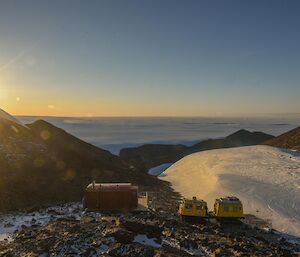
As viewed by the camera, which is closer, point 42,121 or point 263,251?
point 263,251

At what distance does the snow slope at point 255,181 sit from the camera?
30.2 m

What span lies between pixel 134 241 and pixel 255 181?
26670mm

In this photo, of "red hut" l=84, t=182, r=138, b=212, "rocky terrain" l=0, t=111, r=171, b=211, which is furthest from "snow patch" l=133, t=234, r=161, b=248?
"rocky terrain" l=0, t=111, r=171, b=211

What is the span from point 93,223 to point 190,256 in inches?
263

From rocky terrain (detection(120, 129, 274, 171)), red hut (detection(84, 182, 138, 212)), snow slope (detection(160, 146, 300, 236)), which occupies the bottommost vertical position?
rocky terrain (detection(120, 129, 274, 171))

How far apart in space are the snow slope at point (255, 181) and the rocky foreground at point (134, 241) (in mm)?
6560

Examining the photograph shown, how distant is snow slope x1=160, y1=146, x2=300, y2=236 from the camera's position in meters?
30.2

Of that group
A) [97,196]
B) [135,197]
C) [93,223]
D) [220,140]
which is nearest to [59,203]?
[97,196]

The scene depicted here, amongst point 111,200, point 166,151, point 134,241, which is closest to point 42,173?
point 111,200

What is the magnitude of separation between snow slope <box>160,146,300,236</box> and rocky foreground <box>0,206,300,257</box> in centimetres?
656

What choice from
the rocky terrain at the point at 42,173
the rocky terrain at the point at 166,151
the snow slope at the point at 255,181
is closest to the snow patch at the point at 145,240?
the rocky terrain at the point at 42,173

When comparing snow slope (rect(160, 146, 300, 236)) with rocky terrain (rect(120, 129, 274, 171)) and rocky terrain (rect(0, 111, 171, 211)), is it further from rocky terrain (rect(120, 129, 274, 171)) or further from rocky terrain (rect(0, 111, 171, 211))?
rocky terrain (rect(120, 129, 274, 171))

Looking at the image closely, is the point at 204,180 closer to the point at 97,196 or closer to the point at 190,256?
the point at 97,196

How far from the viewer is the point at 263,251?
60.5ft
